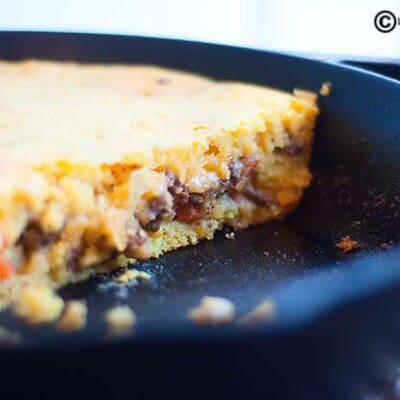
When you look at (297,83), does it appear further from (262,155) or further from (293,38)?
(293,38)

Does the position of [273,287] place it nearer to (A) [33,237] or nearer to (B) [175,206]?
(B) [175,206]

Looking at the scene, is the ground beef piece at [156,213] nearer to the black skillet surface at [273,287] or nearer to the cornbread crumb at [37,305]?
the black skillet surface at [273,287]

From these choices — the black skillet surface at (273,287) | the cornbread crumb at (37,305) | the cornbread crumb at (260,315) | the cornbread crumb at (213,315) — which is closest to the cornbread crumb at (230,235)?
the black skillet surface at (273,287)

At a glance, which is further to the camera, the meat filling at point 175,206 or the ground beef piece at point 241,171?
the ground beef piece at point 241,171

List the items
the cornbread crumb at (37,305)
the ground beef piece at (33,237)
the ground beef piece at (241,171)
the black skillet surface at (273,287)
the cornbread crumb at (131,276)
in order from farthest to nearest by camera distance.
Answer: the ground beef piece at (241,171) < the cornbread crumb at (131,276) < the ground beef piece at (33,237) < the cornbread crumb at (37,305) < the black skillet surface at (273,287)

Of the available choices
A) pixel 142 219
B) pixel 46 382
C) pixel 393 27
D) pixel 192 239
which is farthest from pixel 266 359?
pixel 393 27

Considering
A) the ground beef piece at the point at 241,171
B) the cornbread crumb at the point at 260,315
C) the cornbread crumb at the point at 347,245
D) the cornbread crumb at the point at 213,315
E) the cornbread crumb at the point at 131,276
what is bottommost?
the cornbread crumb at the point at 131,276
